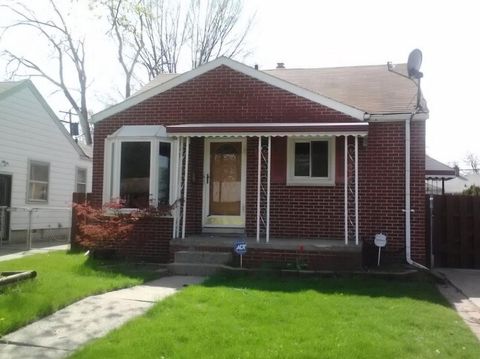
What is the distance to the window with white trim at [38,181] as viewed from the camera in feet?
55.9

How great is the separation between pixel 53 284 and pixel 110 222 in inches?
107

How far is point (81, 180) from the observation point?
20.5 meters

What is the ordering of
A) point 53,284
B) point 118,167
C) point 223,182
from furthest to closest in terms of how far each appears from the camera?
point 223,182 → point 118,167 → point 53,284

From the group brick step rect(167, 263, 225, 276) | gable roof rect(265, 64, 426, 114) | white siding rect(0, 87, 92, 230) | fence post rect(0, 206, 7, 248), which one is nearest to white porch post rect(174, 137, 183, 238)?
brick step rect(167, 263, 225, 276)

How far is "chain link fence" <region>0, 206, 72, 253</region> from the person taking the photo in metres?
15.3

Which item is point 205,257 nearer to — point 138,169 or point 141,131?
point 138,169

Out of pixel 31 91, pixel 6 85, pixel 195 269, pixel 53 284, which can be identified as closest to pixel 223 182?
pixel 195 269

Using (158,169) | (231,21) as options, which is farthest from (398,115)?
(231,21)

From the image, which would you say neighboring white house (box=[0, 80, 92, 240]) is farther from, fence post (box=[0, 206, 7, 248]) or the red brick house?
the red brick house

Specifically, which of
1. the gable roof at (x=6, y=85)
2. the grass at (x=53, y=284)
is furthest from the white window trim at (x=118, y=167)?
the gable roof at (x=6, y=85)

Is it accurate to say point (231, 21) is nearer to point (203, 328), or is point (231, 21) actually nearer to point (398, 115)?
point (398, 115)

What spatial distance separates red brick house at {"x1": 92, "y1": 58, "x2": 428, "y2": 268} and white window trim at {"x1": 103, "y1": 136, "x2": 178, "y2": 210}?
0.07 ft

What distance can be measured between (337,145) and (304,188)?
44.5 inches

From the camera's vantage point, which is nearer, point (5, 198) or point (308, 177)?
point (308, 177)
